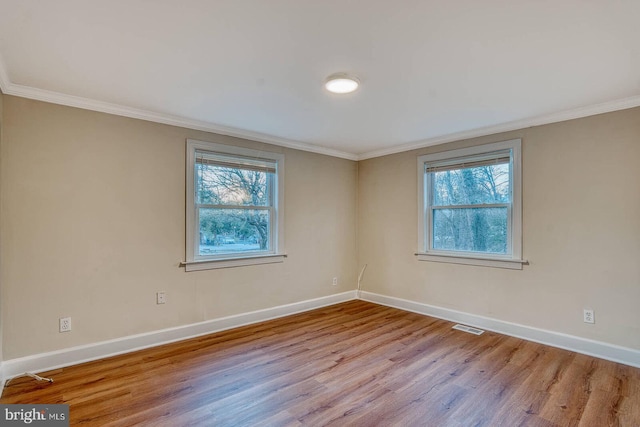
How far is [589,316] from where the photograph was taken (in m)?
3.06

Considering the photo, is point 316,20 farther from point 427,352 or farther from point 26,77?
point 427,352

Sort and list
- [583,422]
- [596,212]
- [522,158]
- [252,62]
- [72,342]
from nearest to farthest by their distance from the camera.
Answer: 1. [583,422]
2. [252,62]
3. [72,342]
4. [596,212]
5. [522,158]

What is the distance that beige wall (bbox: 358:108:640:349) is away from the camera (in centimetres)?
288

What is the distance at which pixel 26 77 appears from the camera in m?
2.41

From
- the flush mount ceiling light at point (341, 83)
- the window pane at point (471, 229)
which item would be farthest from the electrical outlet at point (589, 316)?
the flush mount ceiling light at point (341, 83)

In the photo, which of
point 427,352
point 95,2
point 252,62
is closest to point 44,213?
point 95,2

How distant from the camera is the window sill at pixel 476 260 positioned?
11.6 ft

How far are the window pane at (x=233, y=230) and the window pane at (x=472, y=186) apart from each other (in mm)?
2296

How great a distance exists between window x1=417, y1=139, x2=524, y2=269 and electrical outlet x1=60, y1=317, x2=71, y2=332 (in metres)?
3.86

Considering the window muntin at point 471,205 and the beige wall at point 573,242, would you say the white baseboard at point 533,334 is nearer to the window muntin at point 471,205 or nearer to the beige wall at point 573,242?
the beige wall at point 573,242

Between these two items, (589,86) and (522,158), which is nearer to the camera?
(589,86)

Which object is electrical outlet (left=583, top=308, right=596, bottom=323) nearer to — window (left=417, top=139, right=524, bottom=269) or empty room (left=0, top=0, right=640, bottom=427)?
empty room (left=0, top=0, right=640, bottom=427)

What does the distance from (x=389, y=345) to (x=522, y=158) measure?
7.95 feet

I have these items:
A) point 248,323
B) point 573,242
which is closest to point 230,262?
point 248,323
